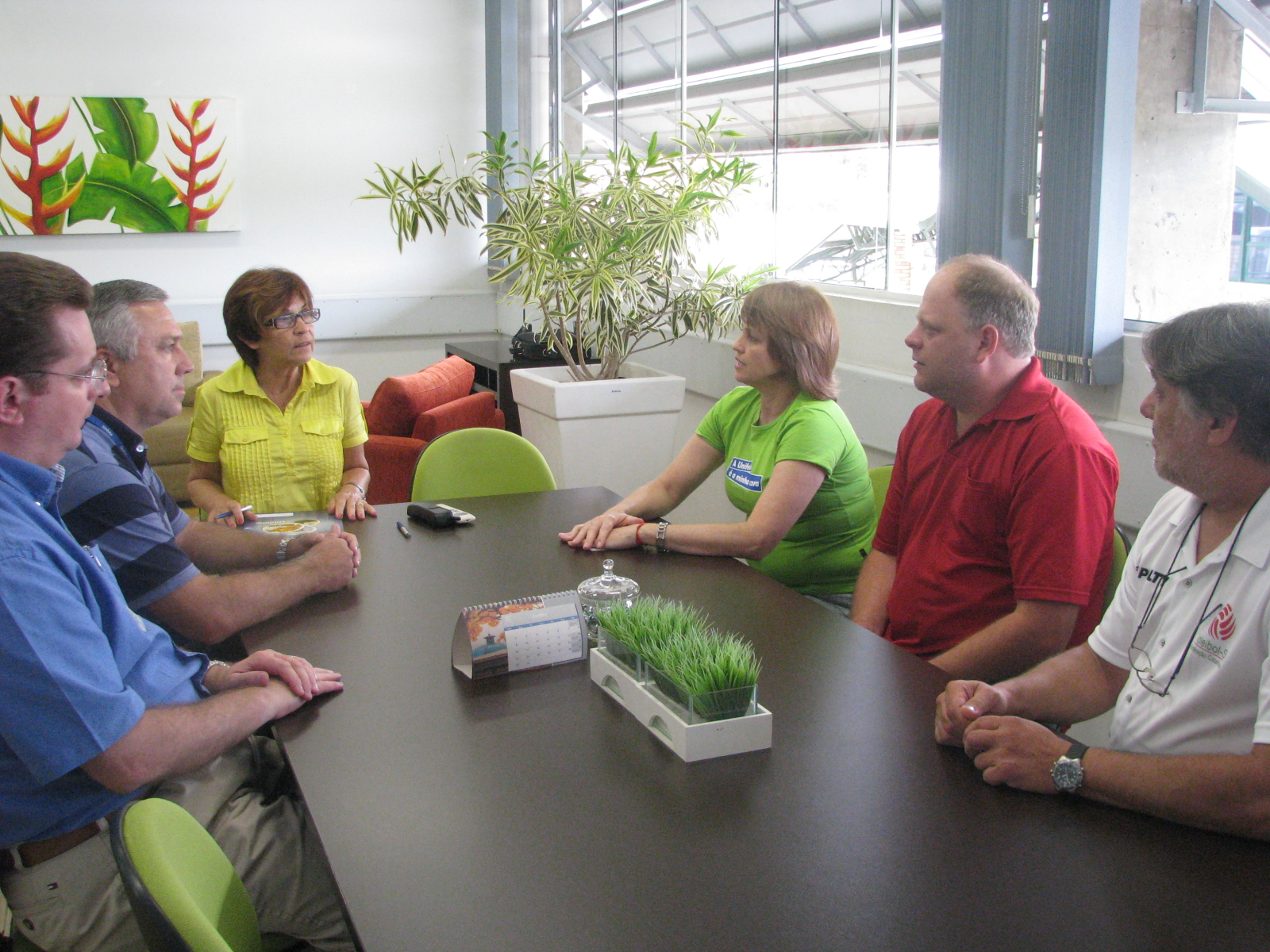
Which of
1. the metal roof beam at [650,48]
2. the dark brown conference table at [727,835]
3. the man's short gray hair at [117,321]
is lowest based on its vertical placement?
the dark brown conference table at [727,835]

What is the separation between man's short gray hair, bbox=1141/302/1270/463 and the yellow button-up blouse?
7.39ft

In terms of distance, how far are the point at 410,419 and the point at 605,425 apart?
967 mm

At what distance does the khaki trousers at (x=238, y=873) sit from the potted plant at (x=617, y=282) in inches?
101

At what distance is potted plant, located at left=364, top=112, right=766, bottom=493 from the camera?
3955 millimetres

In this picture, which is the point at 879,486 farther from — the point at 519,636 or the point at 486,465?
the point at 519,636

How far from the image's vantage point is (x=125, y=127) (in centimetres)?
600

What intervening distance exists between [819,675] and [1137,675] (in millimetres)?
446

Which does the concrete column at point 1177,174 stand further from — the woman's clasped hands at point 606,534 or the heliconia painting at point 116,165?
the heliconia painting at point 116,165

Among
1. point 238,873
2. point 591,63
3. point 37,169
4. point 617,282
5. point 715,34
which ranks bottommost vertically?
point 238,873

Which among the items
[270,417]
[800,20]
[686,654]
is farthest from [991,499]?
[800,20]

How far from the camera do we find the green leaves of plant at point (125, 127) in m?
5.94

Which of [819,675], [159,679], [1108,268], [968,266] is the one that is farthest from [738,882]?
[1108,268]

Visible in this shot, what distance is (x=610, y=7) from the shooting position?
5449mm

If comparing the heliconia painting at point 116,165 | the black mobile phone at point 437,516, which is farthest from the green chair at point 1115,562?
the heliconia painting at point 116,165
